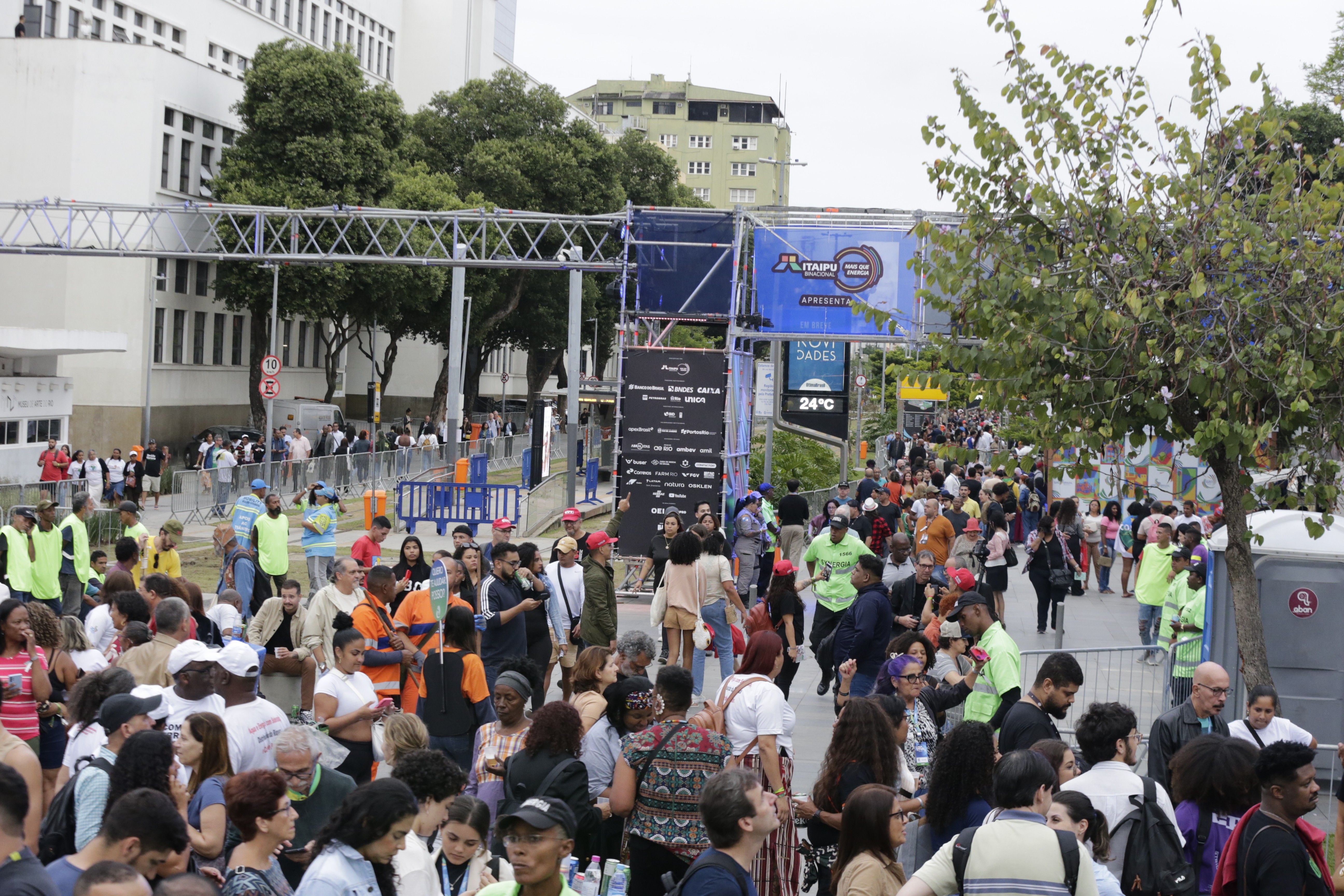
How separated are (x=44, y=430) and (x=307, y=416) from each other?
12.4 meters

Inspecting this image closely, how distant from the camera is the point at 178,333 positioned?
46812mm

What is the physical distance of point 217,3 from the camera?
52375 mm

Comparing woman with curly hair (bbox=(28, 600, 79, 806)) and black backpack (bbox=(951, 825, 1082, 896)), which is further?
woman with curly hair (bbox=(28, 600, 79, 806))

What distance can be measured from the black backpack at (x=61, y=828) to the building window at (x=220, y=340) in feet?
152

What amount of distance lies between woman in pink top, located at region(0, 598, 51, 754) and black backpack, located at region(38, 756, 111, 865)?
1986 mm

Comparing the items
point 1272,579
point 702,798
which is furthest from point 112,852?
point 1272,579

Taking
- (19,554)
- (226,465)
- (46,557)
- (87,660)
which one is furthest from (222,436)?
(87,660)

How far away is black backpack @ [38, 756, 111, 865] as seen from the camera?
5359mm

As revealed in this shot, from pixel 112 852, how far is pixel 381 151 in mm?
43787

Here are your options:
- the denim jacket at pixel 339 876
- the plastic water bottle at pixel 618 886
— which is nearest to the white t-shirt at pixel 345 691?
the plastic water bottle at pixel 618 886

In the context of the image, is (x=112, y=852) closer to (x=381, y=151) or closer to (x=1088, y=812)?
(x=1088, y=812)

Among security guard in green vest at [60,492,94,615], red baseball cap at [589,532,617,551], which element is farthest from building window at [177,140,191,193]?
red baseball cap at [589,532,617,551]

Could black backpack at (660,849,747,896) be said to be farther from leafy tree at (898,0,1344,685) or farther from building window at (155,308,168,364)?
building window at (155,308,168,364)

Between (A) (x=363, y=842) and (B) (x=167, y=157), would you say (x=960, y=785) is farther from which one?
(B) (x=167, y=157)
